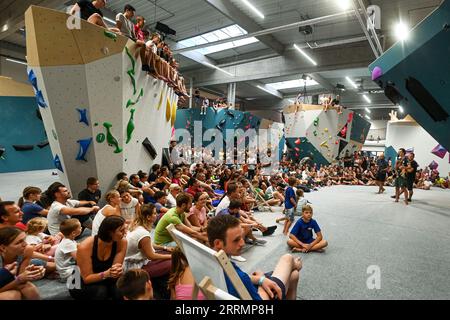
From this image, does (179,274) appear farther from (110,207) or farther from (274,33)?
(274,33)

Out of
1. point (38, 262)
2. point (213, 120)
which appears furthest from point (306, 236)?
point (213, 120)

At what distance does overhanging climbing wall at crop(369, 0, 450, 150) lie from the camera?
2754mm

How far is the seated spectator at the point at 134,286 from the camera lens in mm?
1371

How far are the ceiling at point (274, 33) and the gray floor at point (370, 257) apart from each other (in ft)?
20.0

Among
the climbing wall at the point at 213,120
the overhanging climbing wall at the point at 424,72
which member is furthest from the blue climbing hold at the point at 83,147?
the climbing wall at the point at 213,120

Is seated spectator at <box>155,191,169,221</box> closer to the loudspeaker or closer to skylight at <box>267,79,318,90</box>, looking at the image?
the loudspeaker

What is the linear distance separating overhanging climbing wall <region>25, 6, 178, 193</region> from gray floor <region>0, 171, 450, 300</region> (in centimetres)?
237

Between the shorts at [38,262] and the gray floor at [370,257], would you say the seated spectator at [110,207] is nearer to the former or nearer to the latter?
the shorts at [38,262]

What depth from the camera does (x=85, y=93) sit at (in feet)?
13.4

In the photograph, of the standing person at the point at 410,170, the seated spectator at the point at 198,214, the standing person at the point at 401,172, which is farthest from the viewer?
the standing person at the point at 401,172

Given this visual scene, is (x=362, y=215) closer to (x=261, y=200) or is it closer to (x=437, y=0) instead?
(x=261, y=200)

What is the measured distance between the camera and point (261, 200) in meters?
6.43

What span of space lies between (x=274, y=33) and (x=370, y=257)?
9577mm

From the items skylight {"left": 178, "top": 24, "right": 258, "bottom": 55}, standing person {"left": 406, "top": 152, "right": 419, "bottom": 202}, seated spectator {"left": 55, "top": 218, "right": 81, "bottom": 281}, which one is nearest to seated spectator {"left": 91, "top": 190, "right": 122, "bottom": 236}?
seated spectator {"left": 55, "top": 218, "right": 81, "bottom": 281}
